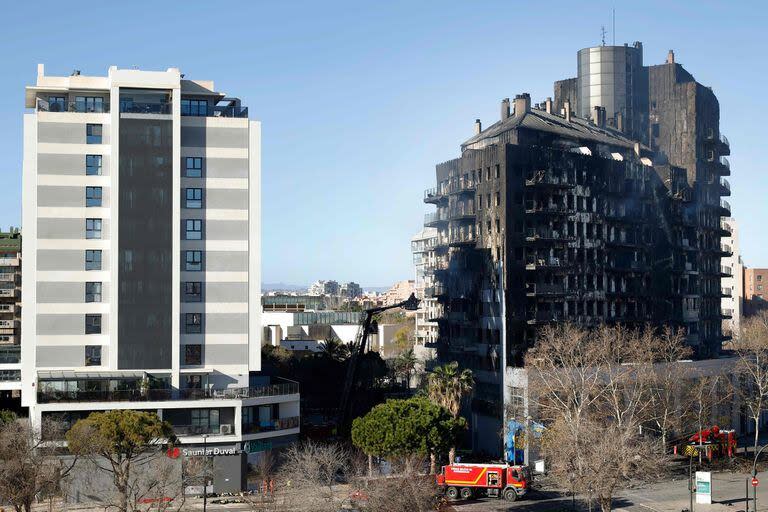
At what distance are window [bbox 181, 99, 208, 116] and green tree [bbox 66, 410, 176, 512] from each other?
2764 cm

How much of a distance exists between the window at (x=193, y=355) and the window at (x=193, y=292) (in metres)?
3.81

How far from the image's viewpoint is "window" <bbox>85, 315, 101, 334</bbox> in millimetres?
81250

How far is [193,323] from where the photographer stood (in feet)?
272

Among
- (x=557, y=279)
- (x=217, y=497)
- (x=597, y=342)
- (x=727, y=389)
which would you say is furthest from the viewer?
(x=727, y=389)

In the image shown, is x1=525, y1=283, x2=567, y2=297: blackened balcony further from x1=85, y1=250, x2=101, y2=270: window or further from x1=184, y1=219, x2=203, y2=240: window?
x1=85, y1=250, x2=101, y2=270: window

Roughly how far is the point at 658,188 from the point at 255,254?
165 feet

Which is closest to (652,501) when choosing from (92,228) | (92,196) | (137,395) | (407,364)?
(137,395)

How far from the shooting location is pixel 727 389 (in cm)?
10881

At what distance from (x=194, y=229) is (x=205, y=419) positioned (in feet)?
50.4

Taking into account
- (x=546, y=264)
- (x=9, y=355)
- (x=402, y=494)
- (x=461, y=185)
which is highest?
(x=461, y=185)

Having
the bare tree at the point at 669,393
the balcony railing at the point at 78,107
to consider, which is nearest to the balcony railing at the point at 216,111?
the balcony railing at the point at 78,107

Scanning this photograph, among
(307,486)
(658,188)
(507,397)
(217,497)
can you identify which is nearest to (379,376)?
(507,397)

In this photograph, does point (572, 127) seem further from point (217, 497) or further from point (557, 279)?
point (217, 497)

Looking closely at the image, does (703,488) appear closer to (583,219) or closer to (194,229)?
(583,219)
